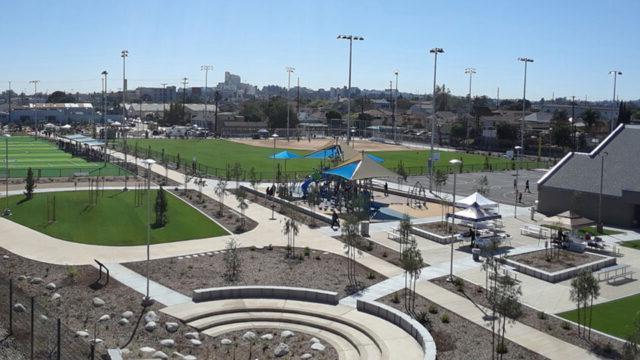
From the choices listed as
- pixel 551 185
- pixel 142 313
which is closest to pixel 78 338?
pixel 142 313

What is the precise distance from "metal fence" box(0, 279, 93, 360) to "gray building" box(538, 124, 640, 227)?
111 feet

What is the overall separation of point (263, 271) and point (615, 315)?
14.8 meters

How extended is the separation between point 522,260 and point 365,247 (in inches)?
322

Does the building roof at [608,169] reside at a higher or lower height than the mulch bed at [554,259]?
higher

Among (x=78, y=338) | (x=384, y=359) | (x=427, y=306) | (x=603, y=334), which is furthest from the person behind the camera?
(x=427, y=306)

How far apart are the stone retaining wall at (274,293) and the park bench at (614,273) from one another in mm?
13939

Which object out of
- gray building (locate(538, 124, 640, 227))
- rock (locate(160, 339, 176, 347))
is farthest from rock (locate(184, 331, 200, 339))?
gray building (locate(538, 124, 640, 227))

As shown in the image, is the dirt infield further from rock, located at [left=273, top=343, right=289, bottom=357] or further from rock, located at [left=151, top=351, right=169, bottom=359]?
rock, located at [left=151, top=351, right=169, bottom=359]

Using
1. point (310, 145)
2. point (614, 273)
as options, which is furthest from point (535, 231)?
point (310, 145)

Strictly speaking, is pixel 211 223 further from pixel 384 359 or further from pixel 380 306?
pixel 384 359

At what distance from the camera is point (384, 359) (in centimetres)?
2016

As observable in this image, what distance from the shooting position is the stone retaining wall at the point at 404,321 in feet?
66.6

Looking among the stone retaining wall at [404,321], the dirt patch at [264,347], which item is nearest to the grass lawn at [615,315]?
the stone retaining wall at [404,321]

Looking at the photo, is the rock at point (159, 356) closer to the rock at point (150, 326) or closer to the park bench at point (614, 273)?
the rock at point (150, 326)
